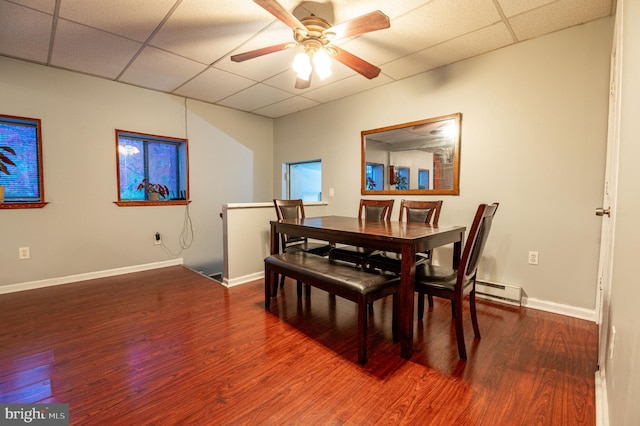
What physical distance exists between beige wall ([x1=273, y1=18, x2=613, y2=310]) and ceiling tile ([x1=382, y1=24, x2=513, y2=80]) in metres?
0.10

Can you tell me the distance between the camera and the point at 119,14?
2174mm

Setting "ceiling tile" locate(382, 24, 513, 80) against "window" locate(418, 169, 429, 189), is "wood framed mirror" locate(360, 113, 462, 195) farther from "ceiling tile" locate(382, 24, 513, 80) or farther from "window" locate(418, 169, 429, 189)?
"ceiling tile" locate(382, 24, 513, 80)

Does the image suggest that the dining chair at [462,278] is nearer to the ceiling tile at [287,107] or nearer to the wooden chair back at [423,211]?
the wooden chair back at [423,211]

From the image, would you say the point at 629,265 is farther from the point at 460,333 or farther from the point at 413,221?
the point at 413,221

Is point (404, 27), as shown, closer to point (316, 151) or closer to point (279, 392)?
point (316, 151)

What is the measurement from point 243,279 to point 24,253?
2.25 metres

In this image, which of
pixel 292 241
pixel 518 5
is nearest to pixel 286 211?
pixel 292 241

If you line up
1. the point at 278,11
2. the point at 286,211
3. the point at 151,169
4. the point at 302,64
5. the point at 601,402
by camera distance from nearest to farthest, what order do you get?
the point at 601,402
the point at 278,11
the point at 302,64
the point at 286,211
the point at 151,169

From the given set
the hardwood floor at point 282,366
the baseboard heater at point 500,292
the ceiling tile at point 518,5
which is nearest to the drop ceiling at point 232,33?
the ceiling tile at point 518,5

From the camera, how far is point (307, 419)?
132 cm

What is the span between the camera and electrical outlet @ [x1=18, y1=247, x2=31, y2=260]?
3000 millimetres

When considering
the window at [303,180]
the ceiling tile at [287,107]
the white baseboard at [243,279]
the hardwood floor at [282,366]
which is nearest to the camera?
the hardwood floor at [282,366]

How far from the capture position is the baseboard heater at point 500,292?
2.62 m

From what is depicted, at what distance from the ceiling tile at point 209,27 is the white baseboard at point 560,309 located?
10.7 ft
